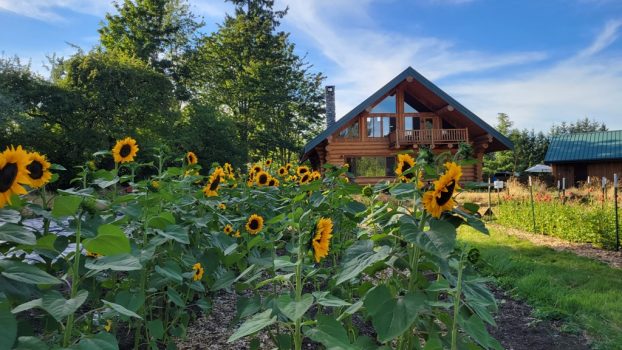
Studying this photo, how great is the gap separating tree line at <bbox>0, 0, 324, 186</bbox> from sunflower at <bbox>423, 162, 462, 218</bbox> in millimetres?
13264

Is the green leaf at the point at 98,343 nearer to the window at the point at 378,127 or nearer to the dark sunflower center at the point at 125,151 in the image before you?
the dark sunflower center at the point at 125,151

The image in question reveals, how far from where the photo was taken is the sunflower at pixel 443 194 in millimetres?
1107

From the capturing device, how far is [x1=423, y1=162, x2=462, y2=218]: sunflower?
1.11m

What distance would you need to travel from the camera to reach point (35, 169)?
1.50 meters

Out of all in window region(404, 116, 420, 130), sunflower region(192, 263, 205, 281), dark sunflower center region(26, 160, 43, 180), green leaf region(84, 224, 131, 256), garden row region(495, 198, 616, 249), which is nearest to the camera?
green leaf region(84, 224, 131, 256)

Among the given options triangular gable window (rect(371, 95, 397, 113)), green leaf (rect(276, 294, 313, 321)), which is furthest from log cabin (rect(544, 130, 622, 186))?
green leaf (rect(276, 294, 313, 321))

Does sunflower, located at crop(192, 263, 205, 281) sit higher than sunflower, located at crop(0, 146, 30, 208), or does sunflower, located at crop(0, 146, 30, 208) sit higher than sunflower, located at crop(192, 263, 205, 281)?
sunflower, located at crop(0, 146, 30, 208)

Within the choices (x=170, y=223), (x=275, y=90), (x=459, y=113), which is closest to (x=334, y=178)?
(x=170, y=223)

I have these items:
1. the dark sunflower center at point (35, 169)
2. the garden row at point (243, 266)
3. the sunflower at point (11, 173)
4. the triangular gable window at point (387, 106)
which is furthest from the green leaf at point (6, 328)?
the triangular gable window at point (387, 106)

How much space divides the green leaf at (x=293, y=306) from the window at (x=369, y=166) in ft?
54.3

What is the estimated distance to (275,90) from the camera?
25797 millimetres

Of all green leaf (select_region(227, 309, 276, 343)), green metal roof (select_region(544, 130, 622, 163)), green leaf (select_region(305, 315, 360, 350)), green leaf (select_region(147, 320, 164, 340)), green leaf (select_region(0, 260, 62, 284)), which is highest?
green metal roof (select_region(544, 130, 622, 163))

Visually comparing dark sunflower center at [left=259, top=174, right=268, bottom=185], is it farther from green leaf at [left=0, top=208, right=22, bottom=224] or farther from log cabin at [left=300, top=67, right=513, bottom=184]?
log cabin at [left=300, top=67, right=513, bottom=184]

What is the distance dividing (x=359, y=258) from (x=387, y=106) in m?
17.2
